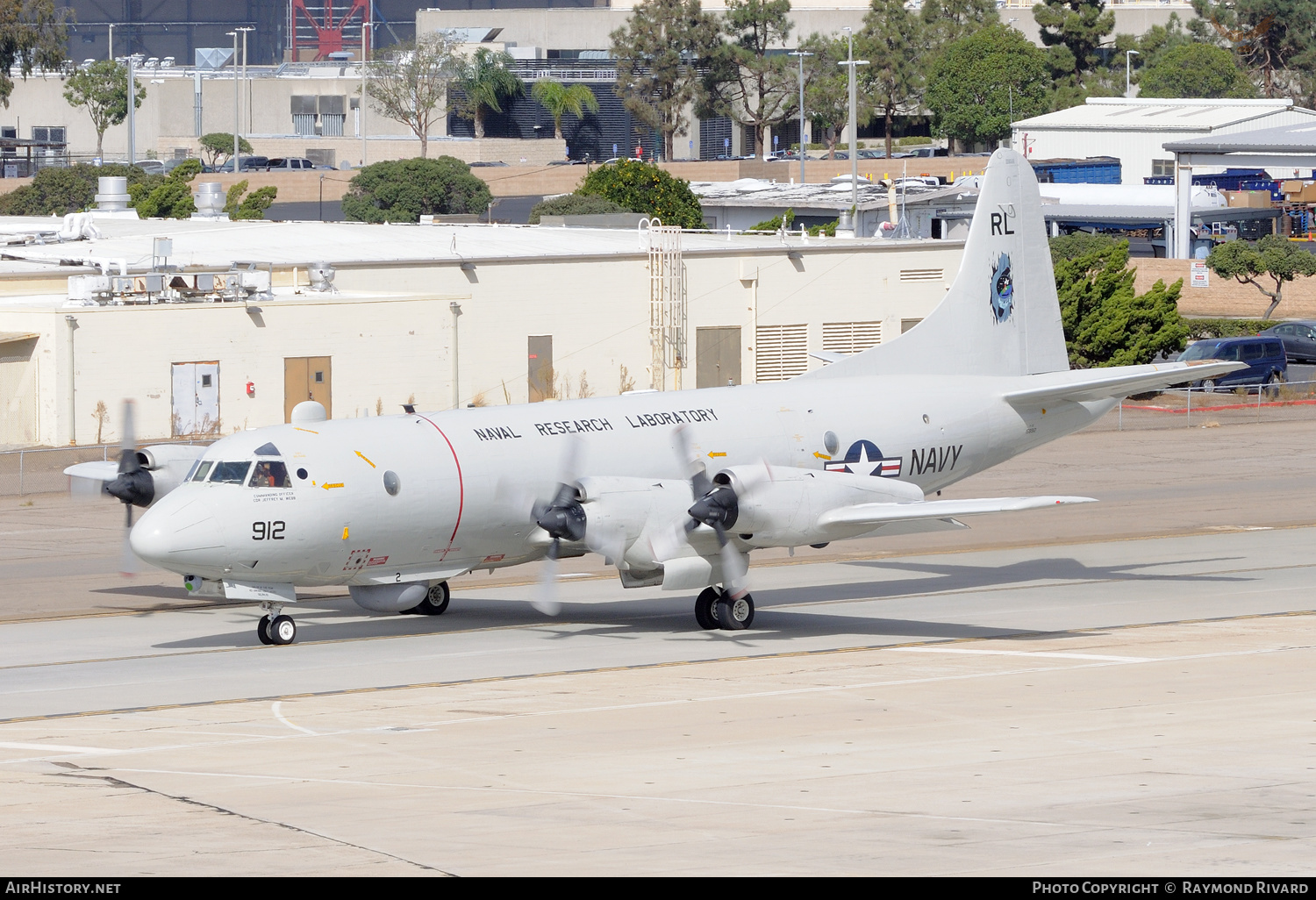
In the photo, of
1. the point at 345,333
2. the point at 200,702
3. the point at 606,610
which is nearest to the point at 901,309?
the point at 345,333

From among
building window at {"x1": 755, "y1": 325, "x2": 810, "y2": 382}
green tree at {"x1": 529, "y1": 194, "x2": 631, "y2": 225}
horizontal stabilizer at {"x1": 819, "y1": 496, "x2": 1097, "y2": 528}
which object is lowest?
horizontal stabilizer at {"x1": 819, "y1": 496, "x2": 1097, "y2": 528}

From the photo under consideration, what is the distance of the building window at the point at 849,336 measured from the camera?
224 feet

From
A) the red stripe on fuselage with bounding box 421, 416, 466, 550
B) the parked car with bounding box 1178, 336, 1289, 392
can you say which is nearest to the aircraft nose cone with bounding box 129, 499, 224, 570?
the red stripe on fuselage with bounding box 421, 416, 466, 550

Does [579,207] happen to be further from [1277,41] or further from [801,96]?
[1277,41]

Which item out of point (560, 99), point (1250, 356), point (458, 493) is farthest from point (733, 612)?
point (560, 99)

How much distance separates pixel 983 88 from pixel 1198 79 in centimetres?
2256

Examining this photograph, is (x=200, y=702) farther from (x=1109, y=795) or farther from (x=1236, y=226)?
(x=1236, y=226)

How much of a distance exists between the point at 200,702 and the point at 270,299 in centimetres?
3328

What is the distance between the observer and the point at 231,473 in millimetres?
27359

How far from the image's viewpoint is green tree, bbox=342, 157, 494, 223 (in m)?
112

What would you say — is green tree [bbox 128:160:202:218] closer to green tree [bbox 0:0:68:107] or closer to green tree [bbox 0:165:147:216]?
green tree [bbox 0:165:147:216]

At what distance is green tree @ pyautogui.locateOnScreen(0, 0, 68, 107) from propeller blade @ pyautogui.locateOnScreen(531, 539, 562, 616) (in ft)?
398

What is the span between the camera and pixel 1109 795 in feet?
60.8

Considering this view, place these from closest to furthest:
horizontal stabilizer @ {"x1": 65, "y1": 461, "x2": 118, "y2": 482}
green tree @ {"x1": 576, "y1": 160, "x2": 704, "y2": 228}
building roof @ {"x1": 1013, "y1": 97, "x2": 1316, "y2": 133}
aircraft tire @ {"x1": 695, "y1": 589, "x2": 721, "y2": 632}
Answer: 1. aircraft tire @ {"x1": 695, "y1": 589, "x2": 721, "y2": 632}
2. horizontal stabilizer @ {"x1": 65, "y1": 461, "x2": 118, "y2": 482}
3. green tree @ {"x1": 576, "y1": 160, "x2": 704, "y2": 228}
4. building roof @ {"x1": 1013, "y1": 97, "x2": 1316, "y2": 133}
